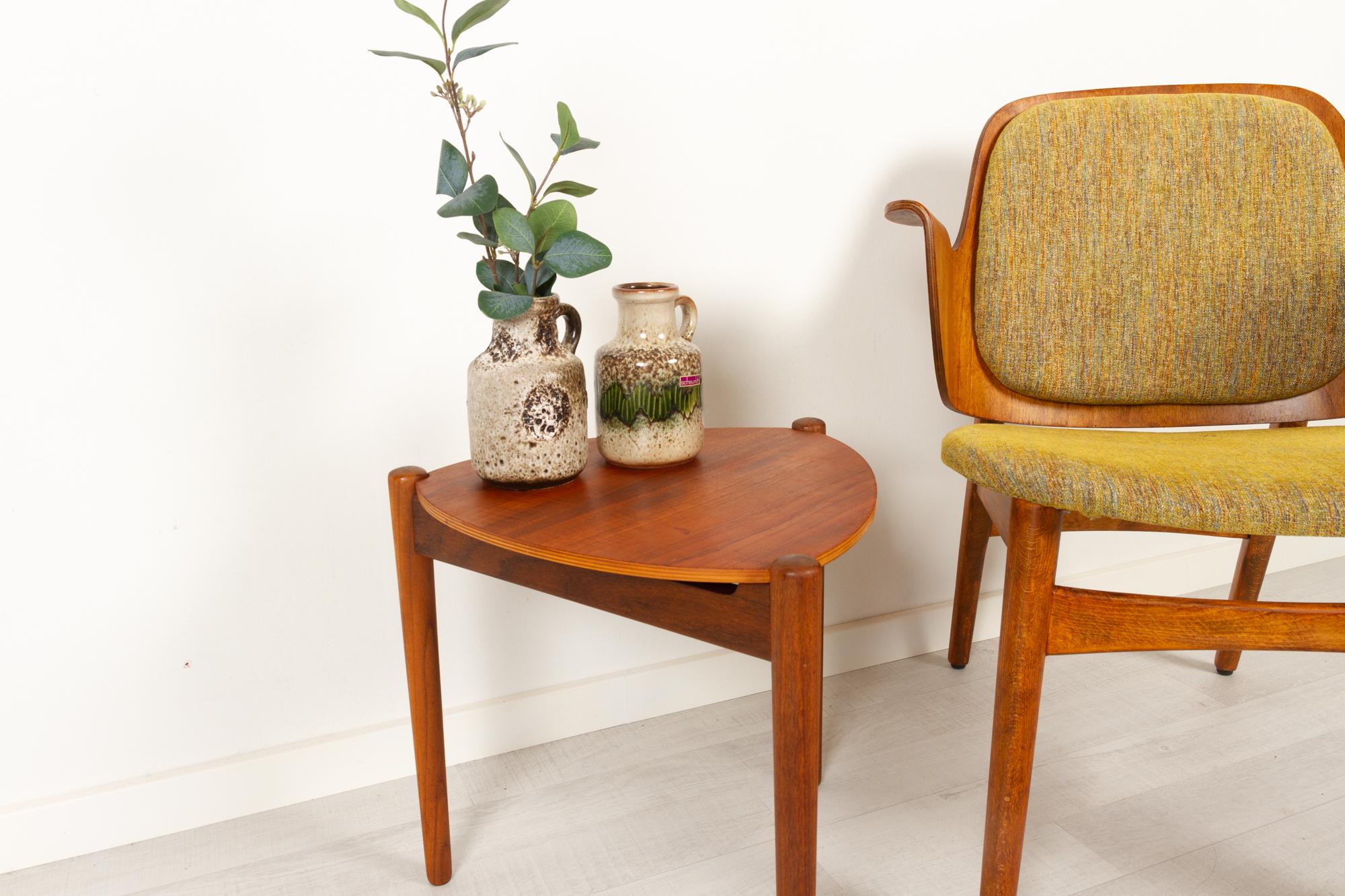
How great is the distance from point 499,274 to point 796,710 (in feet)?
1.67

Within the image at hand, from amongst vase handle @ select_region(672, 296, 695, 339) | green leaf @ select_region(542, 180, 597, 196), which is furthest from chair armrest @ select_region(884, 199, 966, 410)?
green leaf @ select_region(542, 180, 597, 196)

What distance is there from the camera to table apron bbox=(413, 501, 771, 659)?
760mm

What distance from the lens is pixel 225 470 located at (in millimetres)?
1164

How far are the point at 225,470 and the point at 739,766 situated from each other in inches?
30.4

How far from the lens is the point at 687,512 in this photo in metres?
0.87

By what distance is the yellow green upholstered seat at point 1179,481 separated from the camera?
0.81m

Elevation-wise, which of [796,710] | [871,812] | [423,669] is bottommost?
[871,812]

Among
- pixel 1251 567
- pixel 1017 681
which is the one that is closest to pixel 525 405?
pixel 1017 681

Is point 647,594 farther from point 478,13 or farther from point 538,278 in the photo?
point 478,13

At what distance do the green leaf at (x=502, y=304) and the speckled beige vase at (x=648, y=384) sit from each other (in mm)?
123

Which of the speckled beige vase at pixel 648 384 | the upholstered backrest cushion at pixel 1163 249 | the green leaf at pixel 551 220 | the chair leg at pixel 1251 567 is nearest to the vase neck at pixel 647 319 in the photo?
the speckled beige vase at pixel 648 384

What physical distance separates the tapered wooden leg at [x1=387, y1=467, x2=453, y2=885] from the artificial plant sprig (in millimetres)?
218

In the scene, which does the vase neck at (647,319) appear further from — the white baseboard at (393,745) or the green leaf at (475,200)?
the white baseboard at (393,745)

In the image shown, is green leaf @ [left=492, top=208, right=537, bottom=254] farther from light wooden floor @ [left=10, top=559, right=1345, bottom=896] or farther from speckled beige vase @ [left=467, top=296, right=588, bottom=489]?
light wooden floor @ [left=10, top=559, right=1345, bottom=896]
